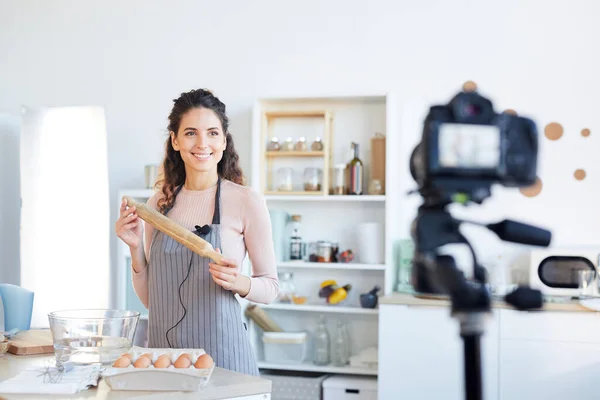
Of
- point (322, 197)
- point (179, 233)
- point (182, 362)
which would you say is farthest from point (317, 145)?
point (182, 362)

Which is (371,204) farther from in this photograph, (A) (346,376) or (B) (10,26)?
(B) (10,26)

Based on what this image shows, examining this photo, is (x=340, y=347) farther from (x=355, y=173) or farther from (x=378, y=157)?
(x=378, y=157)

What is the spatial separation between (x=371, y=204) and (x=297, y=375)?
3.49ft

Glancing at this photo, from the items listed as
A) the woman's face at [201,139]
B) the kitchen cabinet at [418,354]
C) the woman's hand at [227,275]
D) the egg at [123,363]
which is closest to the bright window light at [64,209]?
the kitchen cabinet at [418,354]

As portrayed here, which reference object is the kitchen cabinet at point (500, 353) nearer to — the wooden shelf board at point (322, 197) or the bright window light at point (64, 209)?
the wooden shelf board at point (322, 197)

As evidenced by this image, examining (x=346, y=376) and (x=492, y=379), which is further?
(x=346, y=376)

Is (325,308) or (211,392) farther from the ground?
(211,392)

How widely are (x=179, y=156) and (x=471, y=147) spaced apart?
1.70m

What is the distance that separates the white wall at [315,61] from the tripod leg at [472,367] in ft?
10.7

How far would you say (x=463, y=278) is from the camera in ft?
3.12

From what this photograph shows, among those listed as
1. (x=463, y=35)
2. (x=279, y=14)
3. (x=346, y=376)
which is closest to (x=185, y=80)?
(x=279, y=14)

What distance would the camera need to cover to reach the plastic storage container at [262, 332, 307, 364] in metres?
4.20

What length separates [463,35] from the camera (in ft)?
14.1

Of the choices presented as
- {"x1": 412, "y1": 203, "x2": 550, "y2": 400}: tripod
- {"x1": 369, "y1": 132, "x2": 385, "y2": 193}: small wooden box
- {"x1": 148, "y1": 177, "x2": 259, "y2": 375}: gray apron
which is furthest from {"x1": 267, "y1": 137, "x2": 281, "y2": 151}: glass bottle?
{"x1": 412, "y1": 203, "x2": 550, "y2": 400}: tripod
